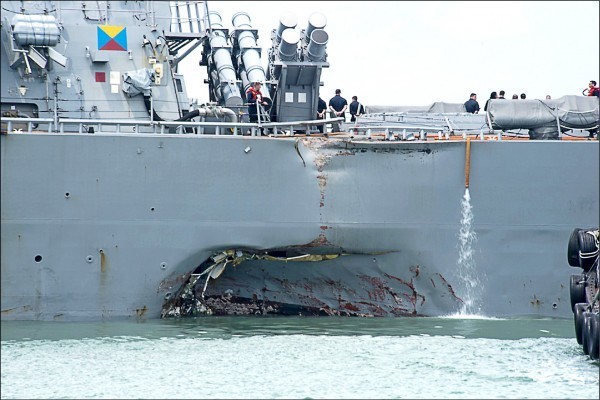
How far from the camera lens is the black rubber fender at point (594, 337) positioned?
18.1 meters

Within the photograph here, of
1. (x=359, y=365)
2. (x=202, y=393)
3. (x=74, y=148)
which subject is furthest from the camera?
(x=74, y=148)

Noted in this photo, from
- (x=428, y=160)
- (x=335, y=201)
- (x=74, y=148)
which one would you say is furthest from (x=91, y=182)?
(x=428, y=160)

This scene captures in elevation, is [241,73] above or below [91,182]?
above

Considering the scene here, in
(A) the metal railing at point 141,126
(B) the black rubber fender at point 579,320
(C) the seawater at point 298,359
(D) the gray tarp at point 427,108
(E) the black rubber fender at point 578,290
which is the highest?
(D) the gray tarp at point 427,108

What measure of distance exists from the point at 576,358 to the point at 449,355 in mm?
1943

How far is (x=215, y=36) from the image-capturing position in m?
26.3

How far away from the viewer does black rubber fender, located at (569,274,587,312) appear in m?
19.9

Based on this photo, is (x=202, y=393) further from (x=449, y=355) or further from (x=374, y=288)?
(x=374, y=288)

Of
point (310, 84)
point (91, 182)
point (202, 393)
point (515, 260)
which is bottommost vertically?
point (202, 393)

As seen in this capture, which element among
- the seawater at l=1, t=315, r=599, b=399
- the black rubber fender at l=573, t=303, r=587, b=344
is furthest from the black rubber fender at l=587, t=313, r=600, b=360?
the black rubber fender at l=573, t=303, r=587, b=344

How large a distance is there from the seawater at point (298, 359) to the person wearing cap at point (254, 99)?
434 cm

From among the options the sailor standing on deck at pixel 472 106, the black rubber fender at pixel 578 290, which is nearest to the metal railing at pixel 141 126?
the sailor standing on deck at pixel 472 106

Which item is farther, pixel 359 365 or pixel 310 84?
pixel 310 84

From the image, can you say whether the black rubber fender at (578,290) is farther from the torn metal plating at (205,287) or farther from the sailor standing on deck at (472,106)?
the sailor standing on deck at (472,106)
